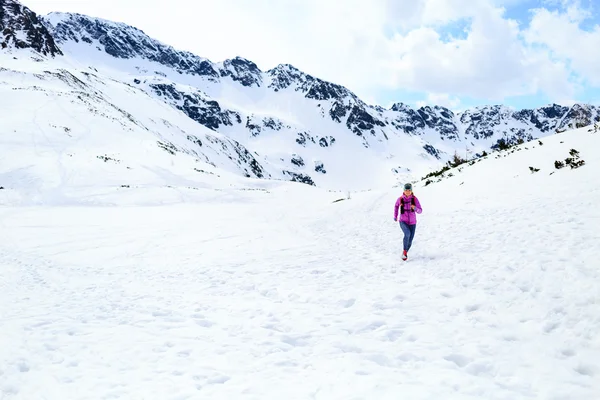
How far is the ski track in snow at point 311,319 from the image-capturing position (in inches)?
193

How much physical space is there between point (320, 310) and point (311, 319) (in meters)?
0.51

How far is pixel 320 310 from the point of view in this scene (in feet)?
24.8

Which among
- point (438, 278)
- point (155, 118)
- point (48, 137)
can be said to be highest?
point (155, 118)

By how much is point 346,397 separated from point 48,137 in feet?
152

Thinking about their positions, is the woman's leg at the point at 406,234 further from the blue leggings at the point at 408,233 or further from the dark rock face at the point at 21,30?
the dark rock face at the point at 21,30

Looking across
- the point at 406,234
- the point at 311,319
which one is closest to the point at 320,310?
the point at 311,319

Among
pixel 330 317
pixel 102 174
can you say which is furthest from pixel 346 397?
pixel 102 174

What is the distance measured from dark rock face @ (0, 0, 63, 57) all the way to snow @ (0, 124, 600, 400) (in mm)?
100335

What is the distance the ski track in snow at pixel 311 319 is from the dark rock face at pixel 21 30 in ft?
341

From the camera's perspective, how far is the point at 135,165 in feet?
123

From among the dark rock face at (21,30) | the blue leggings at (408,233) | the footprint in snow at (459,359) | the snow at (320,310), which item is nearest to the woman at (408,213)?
the blue leggings at (408,233)

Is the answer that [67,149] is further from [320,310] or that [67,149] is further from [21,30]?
[21,30]

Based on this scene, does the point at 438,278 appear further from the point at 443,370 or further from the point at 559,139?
the point at 559,139

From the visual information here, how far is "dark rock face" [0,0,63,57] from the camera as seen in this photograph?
85625 mm
